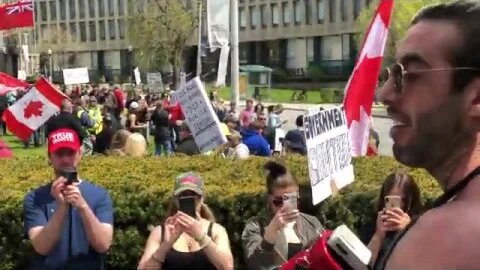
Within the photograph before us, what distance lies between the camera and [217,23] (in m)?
18.2

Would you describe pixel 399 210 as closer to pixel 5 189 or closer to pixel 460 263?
pixel 460 263

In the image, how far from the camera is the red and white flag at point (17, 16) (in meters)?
21.8

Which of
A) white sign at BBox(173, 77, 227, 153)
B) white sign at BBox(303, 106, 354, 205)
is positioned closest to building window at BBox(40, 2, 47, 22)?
white sign at BBox(173, 77, 227, 153)

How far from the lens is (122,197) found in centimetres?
763

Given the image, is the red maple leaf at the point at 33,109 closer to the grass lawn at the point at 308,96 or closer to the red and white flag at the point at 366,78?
the red and white flag at the point at 366,78

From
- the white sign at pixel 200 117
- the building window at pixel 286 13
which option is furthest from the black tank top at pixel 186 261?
the building window at pixel 286 13

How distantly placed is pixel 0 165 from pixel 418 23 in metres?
8.80

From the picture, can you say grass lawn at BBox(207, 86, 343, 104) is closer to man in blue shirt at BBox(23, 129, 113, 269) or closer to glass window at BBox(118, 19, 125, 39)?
glass window at BBox(118, 19, 125, 39)

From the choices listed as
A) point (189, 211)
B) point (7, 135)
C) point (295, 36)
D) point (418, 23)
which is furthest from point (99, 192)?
point (295, 36)

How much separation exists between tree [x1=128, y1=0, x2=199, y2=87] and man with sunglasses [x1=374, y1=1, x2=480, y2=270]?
202 feet

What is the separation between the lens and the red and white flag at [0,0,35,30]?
71.5 feet

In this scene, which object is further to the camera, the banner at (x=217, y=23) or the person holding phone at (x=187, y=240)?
the banner at (x=217, y=23)

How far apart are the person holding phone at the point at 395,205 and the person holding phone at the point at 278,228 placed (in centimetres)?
46

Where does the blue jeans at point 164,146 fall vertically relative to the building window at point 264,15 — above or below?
below
